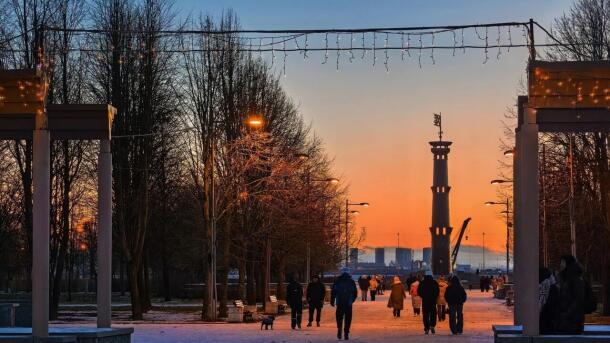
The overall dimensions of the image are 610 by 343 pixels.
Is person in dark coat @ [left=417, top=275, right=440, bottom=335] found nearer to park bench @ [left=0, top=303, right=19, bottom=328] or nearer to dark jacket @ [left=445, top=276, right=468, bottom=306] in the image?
dark jacket @ [left=445, top=276, right=468, bottom=306]

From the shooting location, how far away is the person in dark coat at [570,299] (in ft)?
65.1

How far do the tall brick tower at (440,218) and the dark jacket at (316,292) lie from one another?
81.2 metres

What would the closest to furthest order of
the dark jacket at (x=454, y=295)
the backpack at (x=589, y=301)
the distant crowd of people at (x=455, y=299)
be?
the distant crowd of people at (x=455, y=299), the backpack at (x=589, y=301), the dark jacket at (x=454, y=295)

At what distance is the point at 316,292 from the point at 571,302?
16.4 metres

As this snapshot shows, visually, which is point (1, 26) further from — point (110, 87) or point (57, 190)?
point (57, 190)

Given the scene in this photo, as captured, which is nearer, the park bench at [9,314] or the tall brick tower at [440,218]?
the park bench at [9,314]

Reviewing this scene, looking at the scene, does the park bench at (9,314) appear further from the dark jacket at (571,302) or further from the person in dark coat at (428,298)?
the dark jacket at (571,302)

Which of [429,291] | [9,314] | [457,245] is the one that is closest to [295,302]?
[429,291]

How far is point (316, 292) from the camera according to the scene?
1415 inches

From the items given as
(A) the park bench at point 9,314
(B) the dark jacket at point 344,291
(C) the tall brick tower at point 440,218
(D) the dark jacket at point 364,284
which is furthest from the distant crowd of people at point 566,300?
(C) the tall brick tower at point 440,218

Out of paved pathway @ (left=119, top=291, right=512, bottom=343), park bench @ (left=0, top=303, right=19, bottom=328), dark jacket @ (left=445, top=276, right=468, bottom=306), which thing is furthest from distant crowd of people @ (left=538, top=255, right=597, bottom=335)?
park bench @ (left=0, top=303, right=19, bottom=328)

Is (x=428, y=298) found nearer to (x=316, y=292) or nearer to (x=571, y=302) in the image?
(x=316, y=292)

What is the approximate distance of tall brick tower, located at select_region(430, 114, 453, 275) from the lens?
383ft

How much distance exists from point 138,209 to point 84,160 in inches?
133
